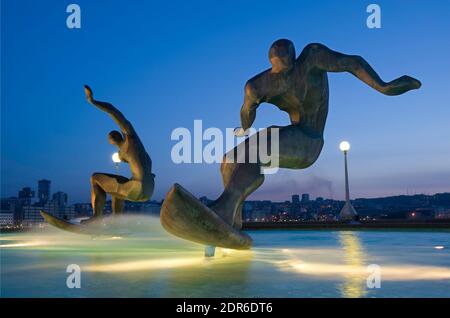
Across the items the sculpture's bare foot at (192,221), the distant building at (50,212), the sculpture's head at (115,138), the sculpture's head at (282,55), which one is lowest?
the distant building at (50,212)

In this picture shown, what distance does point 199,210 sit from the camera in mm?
4074

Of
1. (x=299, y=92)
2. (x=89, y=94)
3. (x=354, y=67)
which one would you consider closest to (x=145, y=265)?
(x=299, y=92)

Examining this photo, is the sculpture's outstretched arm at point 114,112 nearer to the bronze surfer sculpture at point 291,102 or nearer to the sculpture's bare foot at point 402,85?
the bronze surfer sculpture at point 291,102

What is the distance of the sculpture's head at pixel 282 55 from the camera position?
5289mm

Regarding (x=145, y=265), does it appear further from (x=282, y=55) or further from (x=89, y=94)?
(x=89, y=94)

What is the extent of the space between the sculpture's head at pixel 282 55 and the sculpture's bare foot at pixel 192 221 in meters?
2.14

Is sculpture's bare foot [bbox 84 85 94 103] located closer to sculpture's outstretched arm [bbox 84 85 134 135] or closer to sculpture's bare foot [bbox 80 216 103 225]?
sculpture's outstretched arm [bbox 84 85 134 135]

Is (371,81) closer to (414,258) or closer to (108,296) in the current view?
(414,258)

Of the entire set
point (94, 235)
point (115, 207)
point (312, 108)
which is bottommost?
point (94, 235)

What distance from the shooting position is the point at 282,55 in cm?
527

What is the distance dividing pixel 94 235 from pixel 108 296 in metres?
5.85

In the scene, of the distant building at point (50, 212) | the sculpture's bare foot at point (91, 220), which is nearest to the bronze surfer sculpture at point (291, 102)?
the sculpture's bare foot at point (91, 220)
